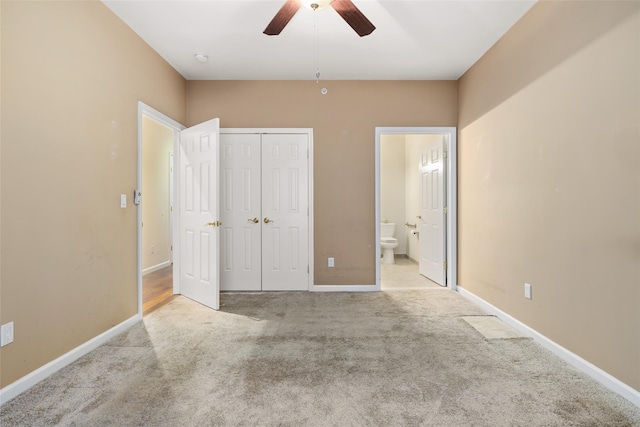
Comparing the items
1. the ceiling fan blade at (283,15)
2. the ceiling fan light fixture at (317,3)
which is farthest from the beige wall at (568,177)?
the ceiling fan blade at (283,15)

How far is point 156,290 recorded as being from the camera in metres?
4.07

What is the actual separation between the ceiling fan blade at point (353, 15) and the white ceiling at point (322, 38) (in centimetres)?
30

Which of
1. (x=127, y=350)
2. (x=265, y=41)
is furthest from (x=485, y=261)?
(x=127, y=350)

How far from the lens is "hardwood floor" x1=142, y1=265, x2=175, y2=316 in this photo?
3.50 m

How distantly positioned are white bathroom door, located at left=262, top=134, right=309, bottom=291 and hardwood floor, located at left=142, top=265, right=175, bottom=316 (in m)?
1.16

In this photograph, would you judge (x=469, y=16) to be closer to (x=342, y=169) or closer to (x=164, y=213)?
(x=342, y=169)

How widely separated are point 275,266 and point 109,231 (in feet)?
6.26

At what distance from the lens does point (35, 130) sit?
1.93 metres

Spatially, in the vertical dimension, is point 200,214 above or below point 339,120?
below

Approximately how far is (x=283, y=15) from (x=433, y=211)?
3129 mm

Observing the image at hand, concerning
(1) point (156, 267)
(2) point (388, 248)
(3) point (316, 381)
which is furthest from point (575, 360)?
(1) point (156, 267)

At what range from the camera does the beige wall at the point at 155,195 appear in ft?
16.7

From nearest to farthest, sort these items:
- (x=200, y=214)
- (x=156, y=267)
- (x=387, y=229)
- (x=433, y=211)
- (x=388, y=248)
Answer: (x=200, y=214)
(x=433, y=211)
(x=156, y=267)
(x=388, y=248)
(x=387, y=229)

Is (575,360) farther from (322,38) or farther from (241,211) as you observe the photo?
(241,211)
